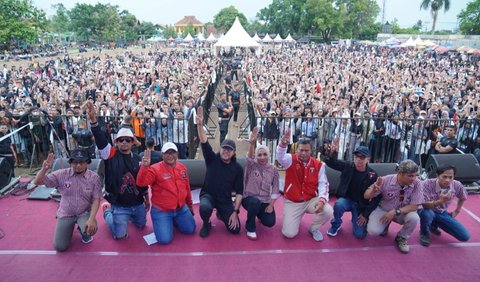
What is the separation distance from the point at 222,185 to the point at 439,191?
292 centimetres

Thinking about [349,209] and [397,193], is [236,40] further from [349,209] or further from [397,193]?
[397,193]

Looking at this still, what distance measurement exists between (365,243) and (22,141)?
24.9 feet

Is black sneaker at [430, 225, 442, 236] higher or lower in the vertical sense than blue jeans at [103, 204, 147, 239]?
lower

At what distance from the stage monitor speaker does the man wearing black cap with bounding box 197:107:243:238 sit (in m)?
3.70

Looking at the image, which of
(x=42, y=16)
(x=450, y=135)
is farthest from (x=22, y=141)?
(x=42, y=16)

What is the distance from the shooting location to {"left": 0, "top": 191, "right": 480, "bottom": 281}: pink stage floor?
395 cm

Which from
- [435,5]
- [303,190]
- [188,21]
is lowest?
[303,190]

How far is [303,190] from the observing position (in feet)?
15.4

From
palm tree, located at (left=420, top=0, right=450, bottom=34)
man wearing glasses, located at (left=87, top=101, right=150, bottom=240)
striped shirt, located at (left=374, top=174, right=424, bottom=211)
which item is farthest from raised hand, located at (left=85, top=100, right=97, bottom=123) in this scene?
palm tree, located at (left=420, top=0, right=450, bottom=34)

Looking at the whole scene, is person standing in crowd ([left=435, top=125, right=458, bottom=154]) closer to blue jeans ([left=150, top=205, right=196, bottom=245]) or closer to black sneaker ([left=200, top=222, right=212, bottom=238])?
black sneaker ([left=200, top=222, right=212, bottom=238])

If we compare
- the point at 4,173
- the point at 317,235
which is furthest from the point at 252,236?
the point at 4,173

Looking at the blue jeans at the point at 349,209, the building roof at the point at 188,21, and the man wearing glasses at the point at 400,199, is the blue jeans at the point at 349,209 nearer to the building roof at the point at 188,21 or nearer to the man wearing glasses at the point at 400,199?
the man wearing glasses at the point at 400,199

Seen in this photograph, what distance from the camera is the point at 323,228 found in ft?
16.6

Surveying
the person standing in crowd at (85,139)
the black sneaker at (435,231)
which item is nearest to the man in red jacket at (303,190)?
the black sneaker at (435,231)
